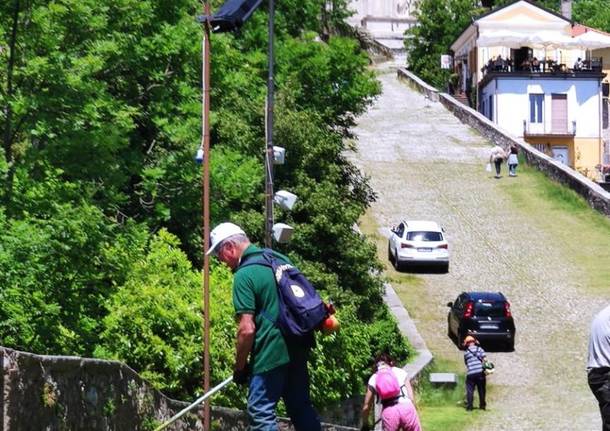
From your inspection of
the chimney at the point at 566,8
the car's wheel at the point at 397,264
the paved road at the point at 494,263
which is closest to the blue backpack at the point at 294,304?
the paved road at the point at 494,263

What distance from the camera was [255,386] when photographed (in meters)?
10.7

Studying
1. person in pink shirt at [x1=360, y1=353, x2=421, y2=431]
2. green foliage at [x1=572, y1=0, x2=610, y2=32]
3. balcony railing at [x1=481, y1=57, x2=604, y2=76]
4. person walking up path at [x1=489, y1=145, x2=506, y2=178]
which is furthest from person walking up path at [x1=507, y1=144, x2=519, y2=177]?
green foliage at [x1=572, y1=0, x2=610, y2=32]

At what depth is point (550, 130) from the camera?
283 ft

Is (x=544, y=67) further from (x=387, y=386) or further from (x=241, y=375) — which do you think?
(x=241, y=375)

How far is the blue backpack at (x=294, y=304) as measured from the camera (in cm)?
1064

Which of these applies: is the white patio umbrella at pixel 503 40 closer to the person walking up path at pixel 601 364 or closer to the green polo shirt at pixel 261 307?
the person walking up path at pixel 601 364

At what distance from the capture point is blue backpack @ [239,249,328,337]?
10641 mm

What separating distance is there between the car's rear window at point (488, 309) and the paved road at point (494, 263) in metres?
0.97

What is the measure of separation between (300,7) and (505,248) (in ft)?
35.5

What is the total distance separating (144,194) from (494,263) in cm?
1672

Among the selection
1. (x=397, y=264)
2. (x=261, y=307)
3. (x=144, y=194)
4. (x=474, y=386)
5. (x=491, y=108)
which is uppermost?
(x=261, y=307)

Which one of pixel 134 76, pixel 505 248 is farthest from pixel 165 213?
pixel 505 248

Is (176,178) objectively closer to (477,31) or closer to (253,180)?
(253,180)

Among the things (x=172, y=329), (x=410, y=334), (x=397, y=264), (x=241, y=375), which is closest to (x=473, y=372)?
(x=410, y=334)
